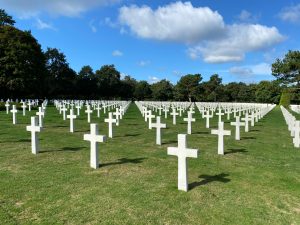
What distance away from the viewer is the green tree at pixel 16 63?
4572 centimetres

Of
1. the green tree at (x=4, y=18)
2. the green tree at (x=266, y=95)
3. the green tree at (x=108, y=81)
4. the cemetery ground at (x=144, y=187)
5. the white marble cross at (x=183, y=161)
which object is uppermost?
the green tree at (x=4, y=18)

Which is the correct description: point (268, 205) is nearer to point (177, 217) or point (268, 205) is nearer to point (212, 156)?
point (177, 217)

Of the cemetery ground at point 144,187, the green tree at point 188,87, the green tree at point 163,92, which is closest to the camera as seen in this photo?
the cemetery ground at point 144,187

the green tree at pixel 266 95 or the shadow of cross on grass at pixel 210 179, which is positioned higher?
the green tree at pixel 266 95

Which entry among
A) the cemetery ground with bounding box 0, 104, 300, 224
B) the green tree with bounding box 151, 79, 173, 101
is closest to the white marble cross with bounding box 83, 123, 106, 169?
the cemetery ground with bounding box 0, 104, 300, 224

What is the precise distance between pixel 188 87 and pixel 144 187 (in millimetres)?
84843

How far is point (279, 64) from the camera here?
2281 inches

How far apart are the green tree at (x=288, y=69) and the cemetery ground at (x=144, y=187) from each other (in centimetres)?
5088

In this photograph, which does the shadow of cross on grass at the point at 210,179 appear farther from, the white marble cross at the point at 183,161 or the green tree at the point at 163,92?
the green tree at the point at 163,92

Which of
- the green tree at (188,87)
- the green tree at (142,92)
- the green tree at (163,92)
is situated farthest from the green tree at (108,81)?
the green tree at (188,87)

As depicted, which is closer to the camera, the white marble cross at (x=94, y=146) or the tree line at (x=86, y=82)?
the white marble cross at (x=94, y=146)

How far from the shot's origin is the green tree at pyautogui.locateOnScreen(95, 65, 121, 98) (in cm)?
8588

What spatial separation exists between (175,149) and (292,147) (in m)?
6.78

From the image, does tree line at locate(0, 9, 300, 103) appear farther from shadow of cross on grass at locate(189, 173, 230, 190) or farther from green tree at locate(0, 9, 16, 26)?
shadow of cross on grass at locate(189, 173, 230, 190)
